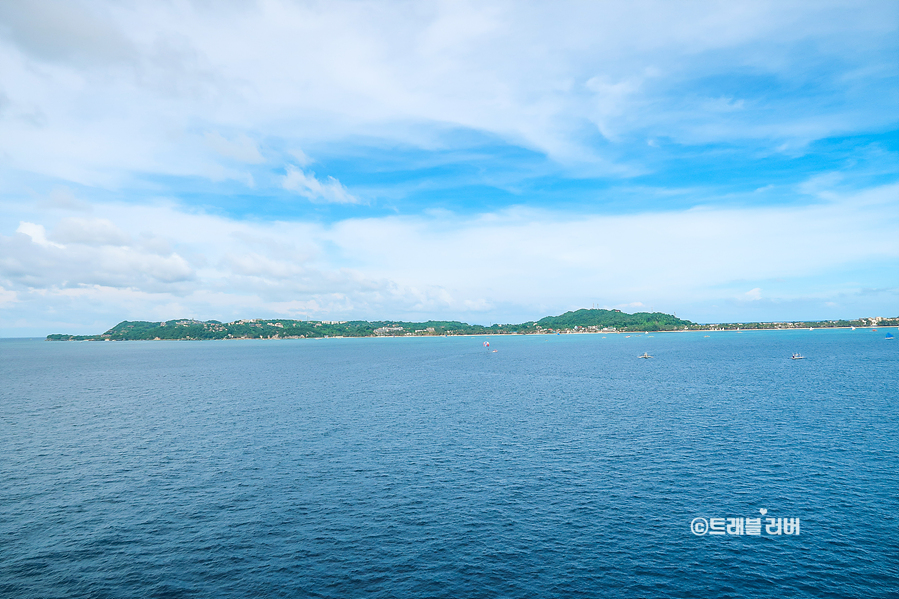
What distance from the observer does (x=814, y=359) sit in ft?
592

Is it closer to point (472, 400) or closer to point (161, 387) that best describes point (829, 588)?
point (472, 400)

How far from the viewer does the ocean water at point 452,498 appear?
110 ft

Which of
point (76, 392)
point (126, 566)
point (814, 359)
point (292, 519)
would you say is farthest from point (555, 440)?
point (814, 359)

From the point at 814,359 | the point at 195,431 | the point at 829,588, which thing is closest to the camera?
the point at 829,588

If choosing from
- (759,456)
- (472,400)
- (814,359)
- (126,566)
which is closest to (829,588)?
(759,456)

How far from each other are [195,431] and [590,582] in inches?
2714

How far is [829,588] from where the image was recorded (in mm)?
31656

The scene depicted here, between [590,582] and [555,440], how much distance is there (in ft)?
116

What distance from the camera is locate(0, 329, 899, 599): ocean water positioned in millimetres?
33656

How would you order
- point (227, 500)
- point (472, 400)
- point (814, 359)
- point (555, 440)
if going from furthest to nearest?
point (814, 359), point (472, 400), point (555, 440), point (227, 500)

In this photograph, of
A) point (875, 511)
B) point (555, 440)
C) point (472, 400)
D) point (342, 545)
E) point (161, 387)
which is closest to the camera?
point (342, 545)

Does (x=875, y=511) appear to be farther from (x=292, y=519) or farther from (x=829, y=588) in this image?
(x=292, y=519)

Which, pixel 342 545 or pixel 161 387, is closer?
pixel 342 545

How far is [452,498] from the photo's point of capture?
155ft
